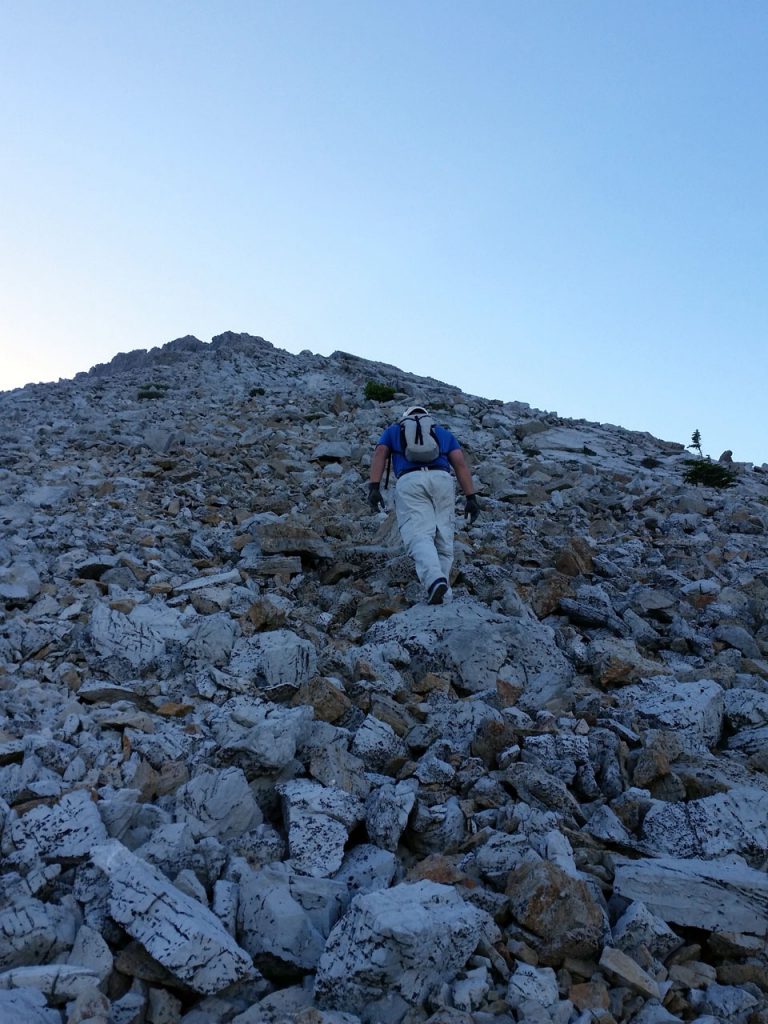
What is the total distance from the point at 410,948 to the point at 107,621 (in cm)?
400

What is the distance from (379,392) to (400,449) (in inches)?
509

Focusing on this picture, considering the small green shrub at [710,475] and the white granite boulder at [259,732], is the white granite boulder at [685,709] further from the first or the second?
the small green shrub at [710,475]

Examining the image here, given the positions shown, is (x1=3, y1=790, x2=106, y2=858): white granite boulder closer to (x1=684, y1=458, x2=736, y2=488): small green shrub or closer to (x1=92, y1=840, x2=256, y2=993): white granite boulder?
(x1=92, y1=840, x2=256, y2=993): white granite boulder

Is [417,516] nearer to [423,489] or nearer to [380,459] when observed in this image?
[423,489]

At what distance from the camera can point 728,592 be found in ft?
25.6

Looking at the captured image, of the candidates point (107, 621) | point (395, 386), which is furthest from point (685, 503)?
point (395, 386)

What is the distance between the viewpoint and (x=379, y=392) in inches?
814

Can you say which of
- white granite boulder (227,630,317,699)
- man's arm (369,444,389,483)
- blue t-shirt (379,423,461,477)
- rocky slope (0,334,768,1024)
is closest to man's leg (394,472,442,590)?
blue t-shirt (379,423,461,477)

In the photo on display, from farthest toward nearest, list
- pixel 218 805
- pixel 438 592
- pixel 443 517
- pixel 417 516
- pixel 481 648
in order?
1. pixel 443 517
2. pixel 417 516
3. pixel 438 592
4. pixel 481 648
5. pixel 218 805

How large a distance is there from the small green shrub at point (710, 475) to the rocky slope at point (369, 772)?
4.91 metres

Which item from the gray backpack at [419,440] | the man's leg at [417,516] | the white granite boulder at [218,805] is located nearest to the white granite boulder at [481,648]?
the man's leg at [417,516]

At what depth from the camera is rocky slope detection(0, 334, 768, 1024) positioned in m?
3.07

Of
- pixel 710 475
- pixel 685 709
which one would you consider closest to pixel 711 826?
pixel 685 709

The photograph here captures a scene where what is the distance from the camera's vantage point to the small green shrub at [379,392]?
20484 mm
